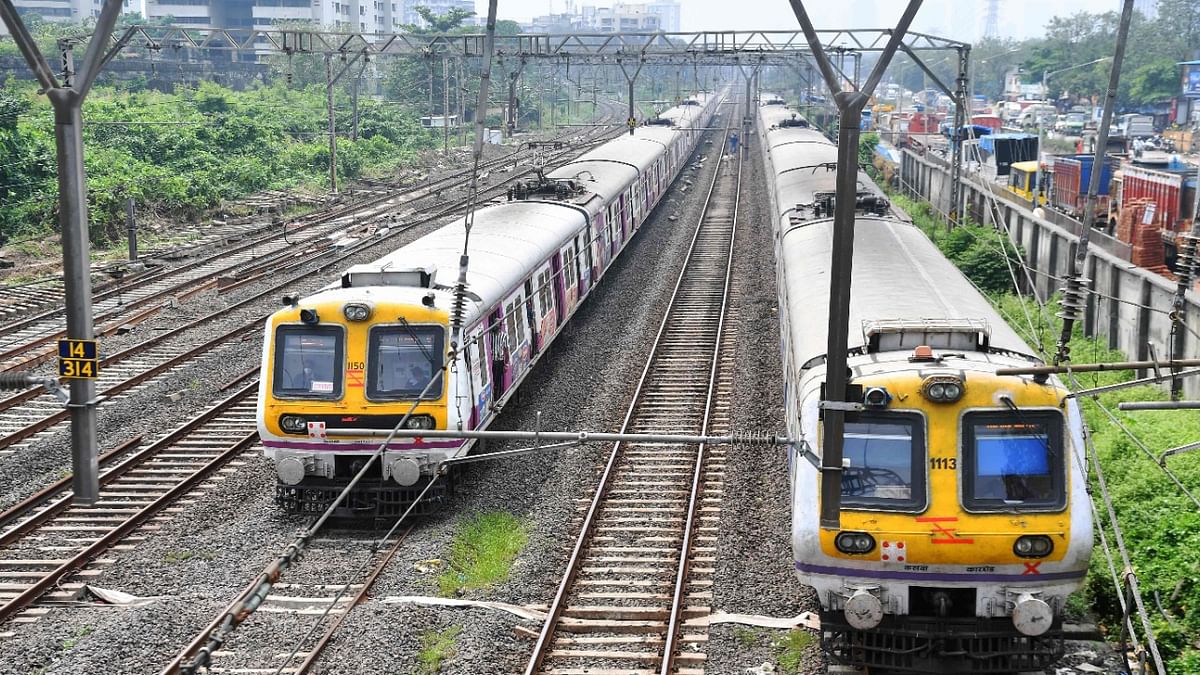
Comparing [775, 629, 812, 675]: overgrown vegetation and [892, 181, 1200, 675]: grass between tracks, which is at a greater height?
[892, 181, 1200, 675]: grass between tracks

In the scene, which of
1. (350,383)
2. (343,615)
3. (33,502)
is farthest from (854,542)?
(33,502)

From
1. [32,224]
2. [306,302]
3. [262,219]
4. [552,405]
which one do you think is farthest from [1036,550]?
[262,219]

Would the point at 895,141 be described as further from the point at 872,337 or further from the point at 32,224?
the point at 872,337

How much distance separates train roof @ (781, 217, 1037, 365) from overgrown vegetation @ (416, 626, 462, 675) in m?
3.70

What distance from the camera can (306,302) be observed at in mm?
13211

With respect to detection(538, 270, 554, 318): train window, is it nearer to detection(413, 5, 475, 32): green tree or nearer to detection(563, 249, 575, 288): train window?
detection(563, 249, 575, 288): train window

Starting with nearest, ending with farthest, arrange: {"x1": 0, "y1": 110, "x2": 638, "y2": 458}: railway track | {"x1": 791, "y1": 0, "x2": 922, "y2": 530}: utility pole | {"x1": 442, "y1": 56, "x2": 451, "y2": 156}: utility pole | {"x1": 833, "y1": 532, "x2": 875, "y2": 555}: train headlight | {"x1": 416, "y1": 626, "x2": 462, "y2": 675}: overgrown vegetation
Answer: {"x1": 791, "y1": 0, "x2": 922, "y2": 530}: utility pole → {"x1": 833, "y1": 532, "x2": 875, "y2": 555}: train headlight → {"x1": 416, "y1": 626, "x2": 462, "y2": 675}: overgrown vegetation → {"x1": 0, "y1": 110, "x2": 638, "y2": 458}: railway track → {"x1": 442, "y1": 56, "x2": 451, "y2": 156}: utility pole

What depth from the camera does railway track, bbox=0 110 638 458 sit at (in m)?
16.8

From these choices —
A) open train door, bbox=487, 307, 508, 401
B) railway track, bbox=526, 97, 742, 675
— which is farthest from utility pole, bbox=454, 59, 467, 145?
open train door, bbox=487, 307, 508, 401

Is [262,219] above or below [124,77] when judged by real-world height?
below

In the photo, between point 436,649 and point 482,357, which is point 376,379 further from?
point 436,649

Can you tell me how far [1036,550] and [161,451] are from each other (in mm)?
10988

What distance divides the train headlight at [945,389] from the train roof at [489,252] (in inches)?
240

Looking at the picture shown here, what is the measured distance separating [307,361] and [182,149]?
1314 inches
